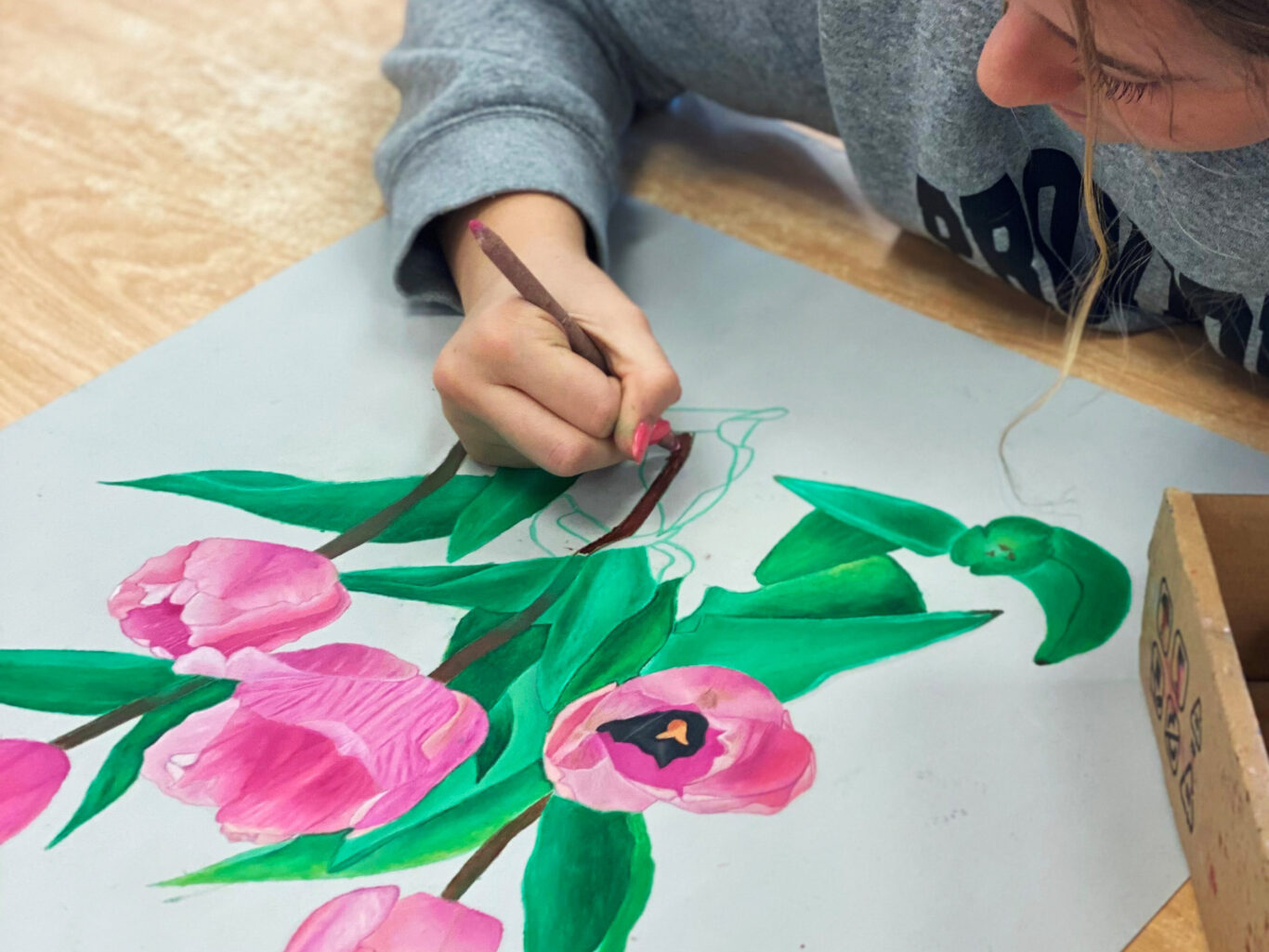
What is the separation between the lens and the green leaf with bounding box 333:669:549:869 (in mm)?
374

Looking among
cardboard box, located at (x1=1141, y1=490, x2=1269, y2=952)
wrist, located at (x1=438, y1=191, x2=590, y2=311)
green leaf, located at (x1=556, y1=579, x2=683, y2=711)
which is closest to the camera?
cardboard box, located at (x1=1141, y1=490, x2=1269, y2=952)

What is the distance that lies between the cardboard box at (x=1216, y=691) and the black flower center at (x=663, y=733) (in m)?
0.15

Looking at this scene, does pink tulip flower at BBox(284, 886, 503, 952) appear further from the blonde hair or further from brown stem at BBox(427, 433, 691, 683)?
the blonde hair

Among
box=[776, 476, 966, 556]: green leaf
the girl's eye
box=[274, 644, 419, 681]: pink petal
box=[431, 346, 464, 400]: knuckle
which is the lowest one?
box=[274, 644, 419, 681]: pink petal

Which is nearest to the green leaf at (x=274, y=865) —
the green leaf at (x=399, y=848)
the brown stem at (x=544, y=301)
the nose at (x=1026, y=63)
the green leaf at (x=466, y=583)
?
the green leaf at (x=399, y=848)

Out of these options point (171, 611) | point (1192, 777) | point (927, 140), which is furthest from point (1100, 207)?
point (171, 611)

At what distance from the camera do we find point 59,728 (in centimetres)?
40

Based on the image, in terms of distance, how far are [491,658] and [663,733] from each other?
7 cm

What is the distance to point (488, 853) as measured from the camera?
37 cm

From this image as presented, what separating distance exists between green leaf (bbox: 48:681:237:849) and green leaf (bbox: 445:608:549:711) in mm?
81

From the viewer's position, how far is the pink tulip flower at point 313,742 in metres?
0.38

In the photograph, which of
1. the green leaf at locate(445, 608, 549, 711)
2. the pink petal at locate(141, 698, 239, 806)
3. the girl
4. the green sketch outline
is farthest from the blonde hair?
the pink petal at locate(141, 698, 239, 806)

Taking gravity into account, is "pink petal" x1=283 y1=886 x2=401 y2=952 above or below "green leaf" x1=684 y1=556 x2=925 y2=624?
below

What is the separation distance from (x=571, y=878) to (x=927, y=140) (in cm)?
36
